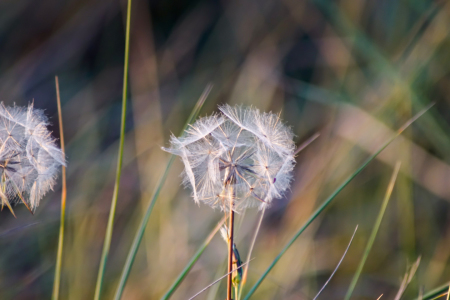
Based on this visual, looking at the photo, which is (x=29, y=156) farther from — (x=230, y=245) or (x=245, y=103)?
(x=245, y=103)

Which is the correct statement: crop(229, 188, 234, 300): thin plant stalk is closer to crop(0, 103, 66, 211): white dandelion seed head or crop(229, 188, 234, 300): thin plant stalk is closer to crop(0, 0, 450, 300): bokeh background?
crop(0, 103, 66, 211): white dandelion seed head

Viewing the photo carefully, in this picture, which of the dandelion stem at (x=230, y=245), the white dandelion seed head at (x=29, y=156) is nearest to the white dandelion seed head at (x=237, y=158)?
the dandelion stem at (x=230, y=245)

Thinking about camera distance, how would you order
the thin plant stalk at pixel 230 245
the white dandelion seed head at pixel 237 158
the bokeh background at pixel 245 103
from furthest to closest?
the bokeh background at pixel 245 103
the white dandelion seed head at pixel 237 158
the thin plant stalk at pixel 230 245

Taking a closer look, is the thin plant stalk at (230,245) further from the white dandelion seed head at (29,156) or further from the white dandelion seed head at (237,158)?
the white dandelion seed head at (29,156)

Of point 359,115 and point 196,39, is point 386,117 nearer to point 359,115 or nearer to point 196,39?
point 359,115

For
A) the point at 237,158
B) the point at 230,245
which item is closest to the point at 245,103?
the point at 237,158

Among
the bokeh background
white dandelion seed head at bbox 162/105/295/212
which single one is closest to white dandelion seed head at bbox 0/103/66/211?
white dandelion seed head at bbox 162/105/295/212
